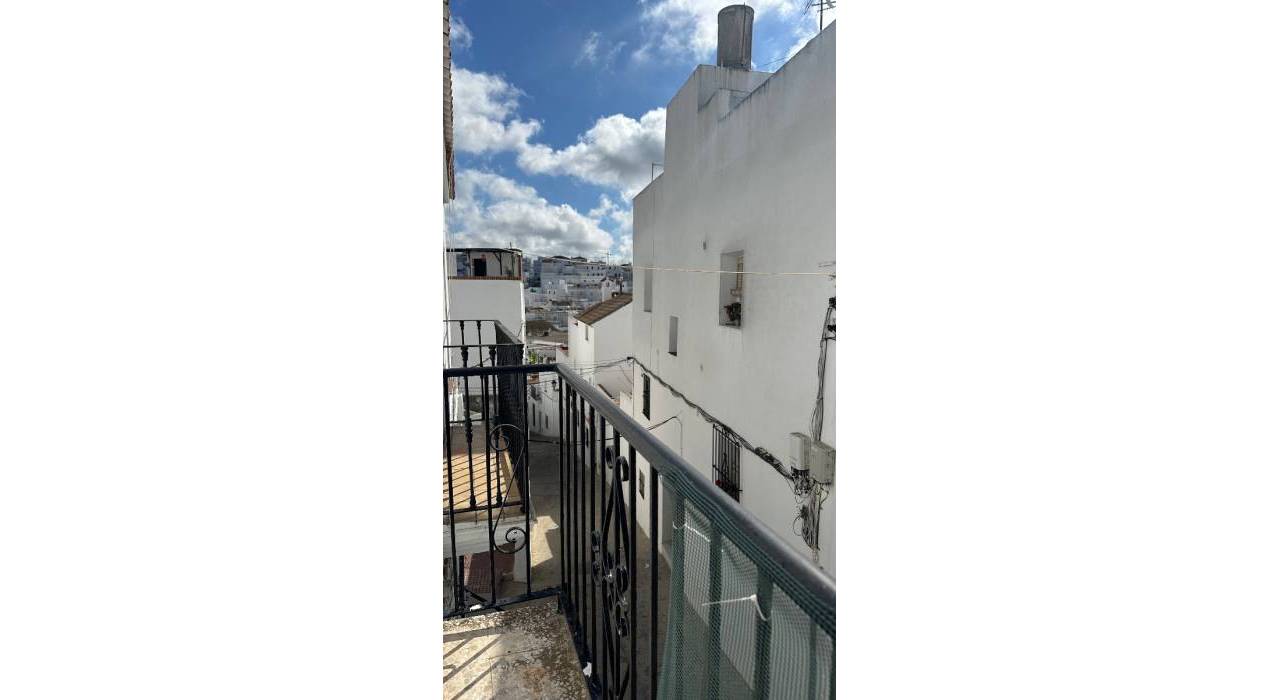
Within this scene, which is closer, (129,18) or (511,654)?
(129,18)

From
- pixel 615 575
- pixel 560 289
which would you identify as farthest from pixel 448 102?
pixel 560 289

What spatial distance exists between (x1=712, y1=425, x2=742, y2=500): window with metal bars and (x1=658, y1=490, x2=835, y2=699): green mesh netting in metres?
5.19

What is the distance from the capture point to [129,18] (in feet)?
1.46

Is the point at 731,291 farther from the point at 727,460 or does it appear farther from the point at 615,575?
the point at 615,575

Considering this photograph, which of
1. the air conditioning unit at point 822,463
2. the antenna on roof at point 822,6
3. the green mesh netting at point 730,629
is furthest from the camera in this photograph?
the antenna on roof at point 822,6

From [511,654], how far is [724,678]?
1.06 metres

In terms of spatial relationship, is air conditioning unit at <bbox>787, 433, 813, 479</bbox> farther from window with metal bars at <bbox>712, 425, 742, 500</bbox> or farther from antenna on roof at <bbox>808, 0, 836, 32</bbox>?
antenna on roof at <bbox>808, 0, 836, 32</bbox>

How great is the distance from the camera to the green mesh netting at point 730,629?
0.65m

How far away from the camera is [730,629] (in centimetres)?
Result: 78

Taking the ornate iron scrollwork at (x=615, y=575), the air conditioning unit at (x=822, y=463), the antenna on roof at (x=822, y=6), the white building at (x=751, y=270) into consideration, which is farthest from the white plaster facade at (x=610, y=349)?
the ornate iron scrollwork at (x=615, y=575)

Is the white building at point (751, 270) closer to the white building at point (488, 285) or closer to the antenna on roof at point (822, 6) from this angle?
the antenna on roof at point (822, 6)

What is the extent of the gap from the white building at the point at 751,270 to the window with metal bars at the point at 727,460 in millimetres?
24
